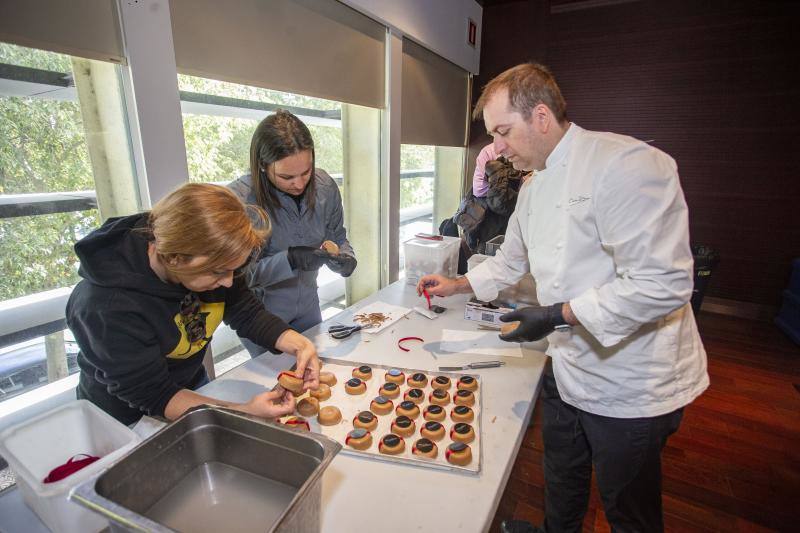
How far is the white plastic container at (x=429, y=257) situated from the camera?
1.92 m

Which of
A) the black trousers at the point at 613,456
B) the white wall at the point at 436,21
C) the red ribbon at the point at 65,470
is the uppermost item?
the white wall at the point at 436,21

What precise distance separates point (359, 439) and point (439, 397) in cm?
25

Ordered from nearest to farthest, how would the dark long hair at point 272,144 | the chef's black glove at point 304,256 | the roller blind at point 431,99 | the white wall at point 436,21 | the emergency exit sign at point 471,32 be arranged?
the dark long hair at point 272,144 < the chef's black glove at point 304,256 < the white wall at point 436,21 < the roller blind at point 431,99 < the emergency exit sign at point 471,32

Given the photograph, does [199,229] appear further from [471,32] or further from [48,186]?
[471,32]

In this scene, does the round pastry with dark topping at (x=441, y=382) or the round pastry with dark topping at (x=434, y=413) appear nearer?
the round pastry with dark topping at (x=434, y=413)

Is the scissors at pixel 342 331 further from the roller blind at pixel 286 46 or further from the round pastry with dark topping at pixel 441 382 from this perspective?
the roller blind at pixel 286 46

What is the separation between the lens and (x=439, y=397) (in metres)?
1.04

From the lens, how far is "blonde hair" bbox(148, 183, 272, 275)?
2.68ft

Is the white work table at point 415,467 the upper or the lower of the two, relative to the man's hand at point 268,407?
lower

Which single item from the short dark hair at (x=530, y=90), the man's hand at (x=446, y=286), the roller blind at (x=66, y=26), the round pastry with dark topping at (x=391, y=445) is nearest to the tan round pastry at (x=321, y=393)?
the round pastry with dark topping at (x=391, y=445)

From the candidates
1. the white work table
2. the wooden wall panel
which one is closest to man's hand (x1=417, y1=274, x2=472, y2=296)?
the white work table

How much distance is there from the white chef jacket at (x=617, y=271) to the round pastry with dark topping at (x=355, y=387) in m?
0.54

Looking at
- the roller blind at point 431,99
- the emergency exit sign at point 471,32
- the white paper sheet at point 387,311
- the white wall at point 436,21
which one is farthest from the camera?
the emergency exit sign at point 471,32

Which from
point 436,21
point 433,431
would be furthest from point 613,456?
point 436,21
